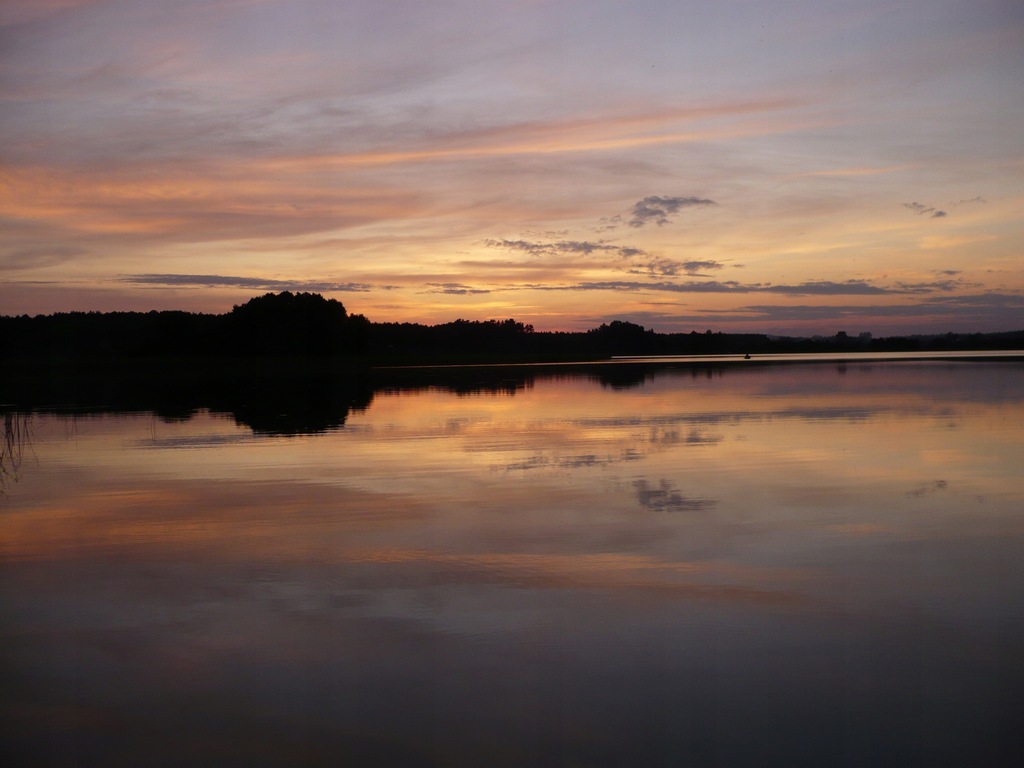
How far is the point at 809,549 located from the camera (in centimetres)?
971

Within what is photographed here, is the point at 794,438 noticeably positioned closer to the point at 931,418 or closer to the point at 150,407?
the point at 931,418

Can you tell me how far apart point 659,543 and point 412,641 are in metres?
3.89

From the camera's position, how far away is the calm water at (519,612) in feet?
18.3

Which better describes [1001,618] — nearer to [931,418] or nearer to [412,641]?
[412,641]

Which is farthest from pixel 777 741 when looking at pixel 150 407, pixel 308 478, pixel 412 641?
pixel 150 407

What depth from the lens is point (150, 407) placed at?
103 ft

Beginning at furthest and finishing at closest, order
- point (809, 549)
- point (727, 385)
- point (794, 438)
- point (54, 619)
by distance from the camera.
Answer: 1. point (727, 385)
2. point (794, 438)
3. point (809, 549)
4. point (54, 619)

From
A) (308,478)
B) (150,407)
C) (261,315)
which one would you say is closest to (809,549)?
(308,478)

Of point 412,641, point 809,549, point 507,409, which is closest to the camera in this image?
point 412,641

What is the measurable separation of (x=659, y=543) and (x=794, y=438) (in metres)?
10.5

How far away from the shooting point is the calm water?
557cm

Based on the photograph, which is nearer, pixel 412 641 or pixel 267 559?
pixel 412 641

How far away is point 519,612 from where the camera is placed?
768cm

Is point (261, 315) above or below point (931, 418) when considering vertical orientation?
above
